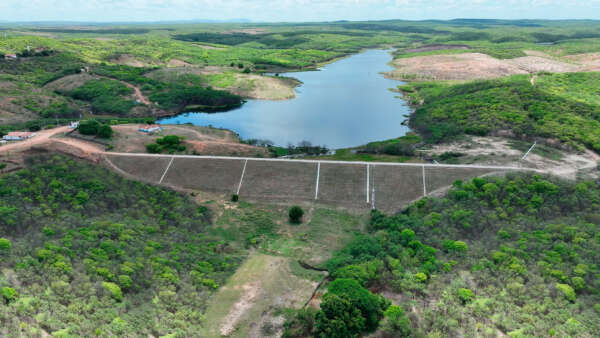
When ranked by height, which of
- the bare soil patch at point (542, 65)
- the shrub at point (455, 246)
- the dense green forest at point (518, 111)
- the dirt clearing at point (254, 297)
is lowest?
the dirt clearing at point (254, 297)

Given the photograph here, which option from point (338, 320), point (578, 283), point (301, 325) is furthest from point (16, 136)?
point (578, 283)

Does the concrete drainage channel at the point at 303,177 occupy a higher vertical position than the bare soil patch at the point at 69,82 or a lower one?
lower

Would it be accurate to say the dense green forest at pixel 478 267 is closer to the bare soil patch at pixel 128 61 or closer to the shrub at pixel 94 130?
the shrub at pixel 94 130

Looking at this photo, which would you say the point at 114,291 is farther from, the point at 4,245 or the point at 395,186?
the point at 395,186

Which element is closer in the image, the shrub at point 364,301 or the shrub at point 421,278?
the shrub at point 364,301

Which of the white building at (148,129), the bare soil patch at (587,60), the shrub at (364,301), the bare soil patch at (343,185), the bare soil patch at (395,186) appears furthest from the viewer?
the bare soil patch at (587,60)

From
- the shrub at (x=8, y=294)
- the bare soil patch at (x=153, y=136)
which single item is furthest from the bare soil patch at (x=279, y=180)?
the shrub at (x=8, y=294)
